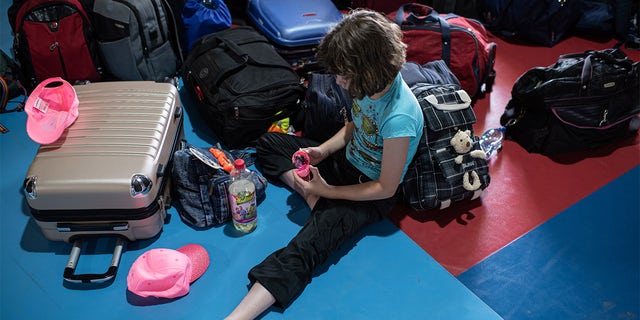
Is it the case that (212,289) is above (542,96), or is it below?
below

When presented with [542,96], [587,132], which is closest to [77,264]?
[542,96]

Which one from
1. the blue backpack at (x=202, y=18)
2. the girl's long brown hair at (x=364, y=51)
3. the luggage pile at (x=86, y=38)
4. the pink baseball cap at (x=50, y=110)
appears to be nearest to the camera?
the girl's long brown hair at (x=364, y=51)

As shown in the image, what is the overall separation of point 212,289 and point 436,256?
0.98 metres

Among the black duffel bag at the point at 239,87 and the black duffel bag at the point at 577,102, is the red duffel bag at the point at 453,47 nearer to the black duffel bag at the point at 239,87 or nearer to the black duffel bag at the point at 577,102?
the black duffel bag at the point at 577,102

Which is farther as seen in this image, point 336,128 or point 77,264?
point 336,128

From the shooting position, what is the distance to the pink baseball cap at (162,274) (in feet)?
5.76

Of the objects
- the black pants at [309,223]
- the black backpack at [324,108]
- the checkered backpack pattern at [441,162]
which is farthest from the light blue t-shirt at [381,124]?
the black backpack at [324,108]

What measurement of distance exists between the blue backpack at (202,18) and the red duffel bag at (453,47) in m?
1.19

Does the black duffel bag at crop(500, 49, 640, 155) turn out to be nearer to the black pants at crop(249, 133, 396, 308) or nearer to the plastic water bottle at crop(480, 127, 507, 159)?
the plastic water bottle at crop(480, 127, 507, 159)

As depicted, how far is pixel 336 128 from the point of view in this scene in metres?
2.41

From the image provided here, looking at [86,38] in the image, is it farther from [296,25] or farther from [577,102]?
[577,102]

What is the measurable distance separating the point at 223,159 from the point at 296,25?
1246 millimetres

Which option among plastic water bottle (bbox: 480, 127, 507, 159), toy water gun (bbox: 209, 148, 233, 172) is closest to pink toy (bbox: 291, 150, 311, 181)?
toy water gun (bbox: 209, 148, 233, 172)

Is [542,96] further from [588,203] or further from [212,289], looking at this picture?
[212,289]
